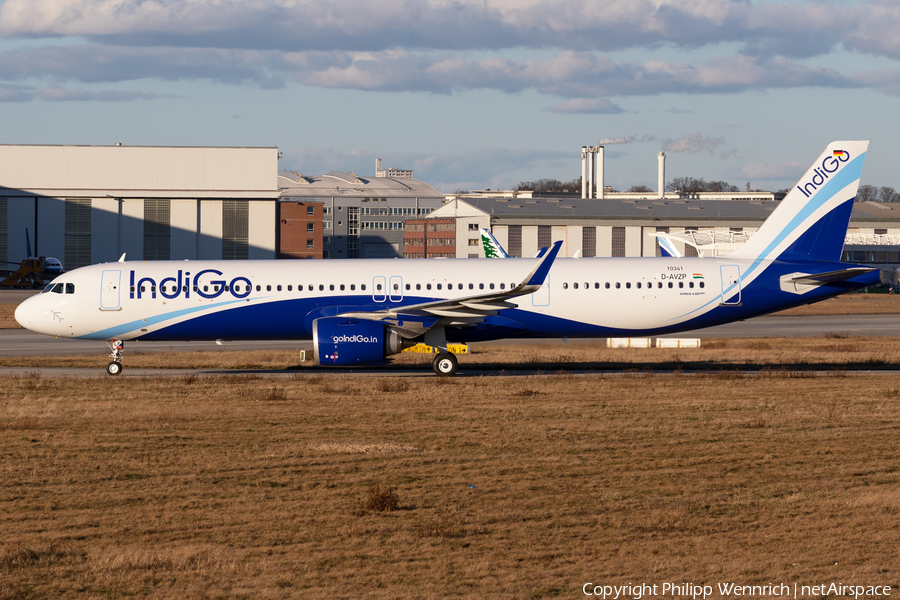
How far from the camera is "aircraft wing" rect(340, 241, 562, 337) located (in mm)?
→ 28906

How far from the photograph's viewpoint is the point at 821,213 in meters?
31.7

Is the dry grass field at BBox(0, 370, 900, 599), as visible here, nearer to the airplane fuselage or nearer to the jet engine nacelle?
the jet engine nacelle

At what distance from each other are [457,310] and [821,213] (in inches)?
508

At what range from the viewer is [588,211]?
125 meters

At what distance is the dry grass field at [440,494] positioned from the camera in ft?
32.7

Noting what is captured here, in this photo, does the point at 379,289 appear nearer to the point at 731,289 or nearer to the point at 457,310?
the point at 457,310

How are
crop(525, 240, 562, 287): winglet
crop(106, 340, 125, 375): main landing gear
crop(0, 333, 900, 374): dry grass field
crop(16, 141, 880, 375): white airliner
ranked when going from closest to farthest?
crop(525, 240, 562, 287): winglet
crop(106, 340, 125, 375): main landing gear
crop(16, 141, 880, 375): white airliner
crop(0, 333, 900, 374): dry grass field

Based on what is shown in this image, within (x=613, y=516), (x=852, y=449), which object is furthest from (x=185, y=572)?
(x=852, y=449)

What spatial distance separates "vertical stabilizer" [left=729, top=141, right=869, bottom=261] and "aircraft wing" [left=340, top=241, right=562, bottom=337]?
7975 mm

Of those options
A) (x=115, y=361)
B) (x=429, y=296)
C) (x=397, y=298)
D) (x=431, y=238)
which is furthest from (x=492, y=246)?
(x=431, y=238)

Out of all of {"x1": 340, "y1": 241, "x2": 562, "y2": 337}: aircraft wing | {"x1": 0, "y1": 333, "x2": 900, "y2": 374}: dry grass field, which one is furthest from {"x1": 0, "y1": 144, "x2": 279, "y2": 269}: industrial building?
{"x1": 340, "y1": 241, "x2": 562, "y2": 337}: aircraft wing

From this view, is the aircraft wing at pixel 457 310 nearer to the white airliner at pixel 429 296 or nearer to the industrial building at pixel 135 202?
the white airliner at pixel 429 296

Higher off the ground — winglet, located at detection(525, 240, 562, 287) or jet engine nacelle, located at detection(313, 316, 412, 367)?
winglet, located at detection(525, 240, 562, 287)

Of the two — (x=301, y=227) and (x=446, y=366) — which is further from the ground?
(x=301, y=227)
